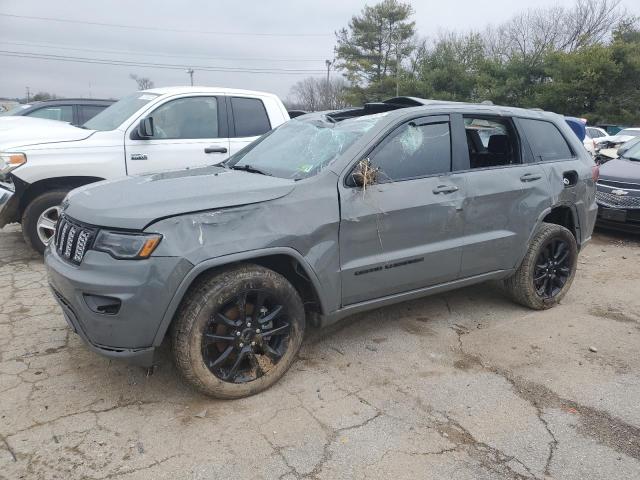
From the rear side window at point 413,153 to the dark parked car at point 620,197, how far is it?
4699mm

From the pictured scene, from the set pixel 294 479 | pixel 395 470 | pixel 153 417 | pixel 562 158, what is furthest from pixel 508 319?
pixel 153 417

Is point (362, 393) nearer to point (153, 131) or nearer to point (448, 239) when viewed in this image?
point (448, 239)

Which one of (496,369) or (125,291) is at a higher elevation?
(125,291)

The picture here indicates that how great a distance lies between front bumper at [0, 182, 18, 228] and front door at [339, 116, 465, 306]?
3812 mm

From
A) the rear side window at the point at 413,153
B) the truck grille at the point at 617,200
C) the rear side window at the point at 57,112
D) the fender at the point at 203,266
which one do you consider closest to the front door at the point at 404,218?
the rear side window at the point at 413,153

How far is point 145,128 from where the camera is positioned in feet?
18.3

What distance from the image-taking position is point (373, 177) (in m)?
3.34

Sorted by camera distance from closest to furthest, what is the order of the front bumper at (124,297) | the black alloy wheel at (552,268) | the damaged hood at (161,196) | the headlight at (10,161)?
the front bumper at (124,297)
the damaged hood at (161,196)
the black alloy wheel at (552,268)
the headlight at (10,161)

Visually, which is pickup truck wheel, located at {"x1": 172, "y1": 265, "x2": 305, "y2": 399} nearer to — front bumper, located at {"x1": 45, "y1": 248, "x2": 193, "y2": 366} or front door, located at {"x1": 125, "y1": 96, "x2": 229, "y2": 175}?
front bumper, located at {"x1": 45, "y1": 248, "x2": 193, "y2": 366}

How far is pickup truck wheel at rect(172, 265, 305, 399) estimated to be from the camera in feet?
9.23

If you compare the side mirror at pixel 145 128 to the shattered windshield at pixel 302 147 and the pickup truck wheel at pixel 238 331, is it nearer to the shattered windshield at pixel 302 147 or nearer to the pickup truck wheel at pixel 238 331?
the shattered windshield at pixel 302 147

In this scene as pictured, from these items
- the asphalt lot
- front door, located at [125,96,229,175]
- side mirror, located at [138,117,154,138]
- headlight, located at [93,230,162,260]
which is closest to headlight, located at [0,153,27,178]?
front door, located at [125,96,229,175]

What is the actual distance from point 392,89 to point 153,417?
1427 inches

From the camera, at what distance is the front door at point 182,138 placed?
18.7 ft
